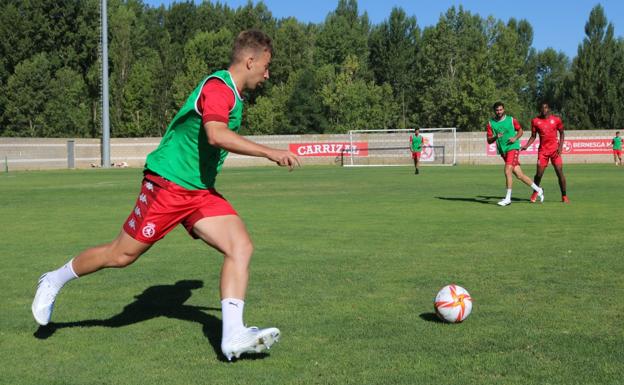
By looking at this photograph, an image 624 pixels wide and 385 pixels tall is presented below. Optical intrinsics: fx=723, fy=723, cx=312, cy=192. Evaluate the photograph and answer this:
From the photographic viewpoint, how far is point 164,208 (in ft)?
15.8

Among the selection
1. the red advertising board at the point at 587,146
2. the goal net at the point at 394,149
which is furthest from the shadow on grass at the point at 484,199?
the red advertising board at the point at 587,146

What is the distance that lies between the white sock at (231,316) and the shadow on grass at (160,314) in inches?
9.7

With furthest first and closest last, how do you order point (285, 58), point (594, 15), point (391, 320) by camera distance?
point (285, 58)
point (594, 15)
point (391, 320)

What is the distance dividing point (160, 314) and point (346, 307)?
1.52 m

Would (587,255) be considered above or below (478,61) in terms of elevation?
below

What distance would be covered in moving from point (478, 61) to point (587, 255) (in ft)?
223

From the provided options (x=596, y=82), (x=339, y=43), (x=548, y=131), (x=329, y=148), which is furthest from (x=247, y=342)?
(x=339, y=43)

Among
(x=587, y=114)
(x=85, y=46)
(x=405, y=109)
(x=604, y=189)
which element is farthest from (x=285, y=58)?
(x=604, y=189)

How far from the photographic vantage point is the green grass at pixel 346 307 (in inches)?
171

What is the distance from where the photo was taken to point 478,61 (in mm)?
73562

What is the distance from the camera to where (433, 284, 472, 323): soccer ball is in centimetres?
532

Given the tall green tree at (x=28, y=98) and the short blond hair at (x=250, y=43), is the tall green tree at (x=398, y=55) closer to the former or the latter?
the tall green tree at (x=28, y=98)

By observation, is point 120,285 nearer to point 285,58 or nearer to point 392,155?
point 392,155

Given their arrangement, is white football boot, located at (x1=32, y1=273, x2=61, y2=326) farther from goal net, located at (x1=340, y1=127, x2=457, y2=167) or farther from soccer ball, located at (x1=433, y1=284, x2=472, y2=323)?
goal net, located at (x1=340, y1=127, x2=457, y2=167)
